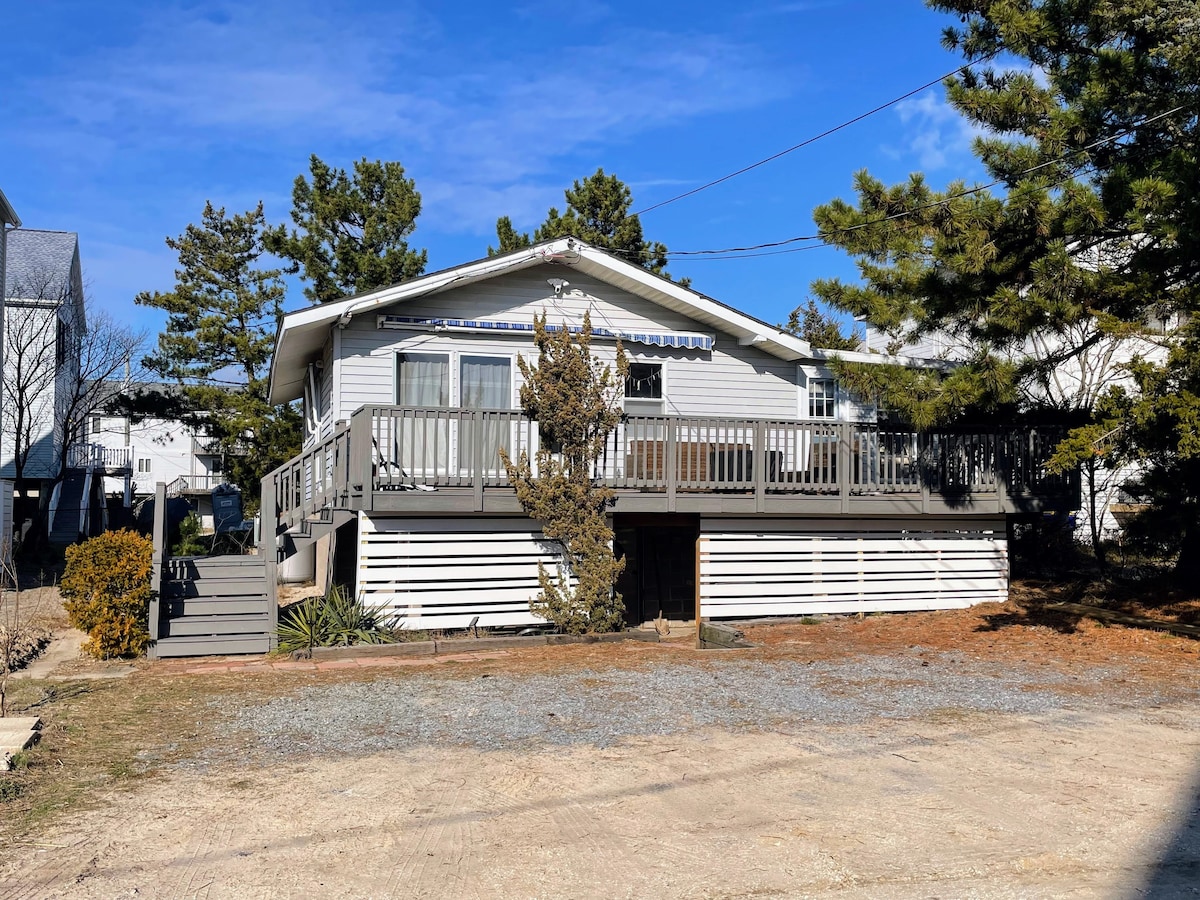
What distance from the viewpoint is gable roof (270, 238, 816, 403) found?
47.4 feet

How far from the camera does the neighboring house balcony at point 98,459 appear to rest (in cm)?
3048

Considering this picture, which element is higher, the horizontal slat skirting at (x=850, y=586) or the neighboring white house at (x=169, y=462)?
the neighboring white house at (x=169, y=462)

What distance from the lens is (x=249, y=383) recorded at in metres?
27.3

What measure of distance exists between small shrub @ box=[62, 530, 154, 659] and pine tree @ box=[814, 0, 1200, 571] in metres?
8.74

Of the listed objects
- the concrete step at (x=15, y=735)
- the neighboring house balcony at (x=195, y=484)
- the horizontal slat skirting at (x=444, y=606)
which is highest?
the neighboring house balcony at (x=195, y=484)

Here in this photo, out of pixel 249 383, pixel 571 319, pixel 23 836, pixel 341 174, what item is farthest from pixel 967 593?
pixel 341 174

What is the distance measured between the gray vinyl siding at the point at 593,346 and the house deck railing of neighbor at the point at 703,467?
156cm

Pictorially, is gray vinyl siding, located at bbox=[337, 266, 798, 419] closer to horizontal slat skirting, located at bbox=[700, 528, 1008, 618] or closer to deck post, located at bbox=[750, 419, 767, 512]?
deck post, located at bbox=[750, 419, 767, 512]

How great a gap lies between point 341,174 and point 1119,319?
920 inches

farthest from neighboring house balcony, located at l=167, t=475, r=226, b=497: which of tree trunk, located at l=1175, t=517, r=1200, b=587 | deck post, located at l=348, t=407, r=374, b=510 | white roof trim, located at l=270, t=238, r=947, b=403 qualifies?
tree trunk, located at l=1175, t=517, r=1200, b=587

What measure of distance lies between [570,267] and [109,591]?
7.85 m

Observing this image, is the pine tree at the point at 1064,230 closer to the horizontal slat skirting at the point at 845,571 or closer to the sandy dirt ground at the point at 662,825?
the horizontal slat skirting at the point at 845,571

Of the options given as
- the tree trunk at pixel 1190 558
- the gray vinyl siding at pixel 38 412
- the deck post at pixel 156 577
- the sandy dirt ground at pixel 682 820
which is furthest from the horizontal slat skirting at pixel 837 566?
the gray vinyl siding at pixel 38 412

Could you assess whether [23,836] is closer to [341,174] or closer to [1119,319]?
[1119,319]
